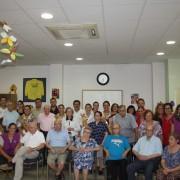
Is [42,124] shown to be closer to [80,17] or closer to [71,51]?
[71,51]

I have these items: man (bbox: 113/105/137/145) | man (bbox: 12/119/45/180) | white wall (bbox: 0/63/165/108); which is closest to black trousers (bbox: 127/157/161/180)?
man (bbox: 113/105/137/145)

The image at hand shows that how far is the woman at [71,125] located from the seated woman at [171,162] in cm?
200

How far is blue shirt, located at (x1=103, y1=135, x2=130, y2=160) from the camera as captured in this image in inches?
197

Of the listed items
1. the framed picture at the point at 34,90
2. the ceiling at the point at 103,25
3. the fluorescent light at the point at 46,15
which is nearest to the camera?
the ceiling at the point at 103,25

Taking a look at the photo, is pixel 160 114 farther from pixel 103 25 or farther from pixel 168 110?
pixel 103 25

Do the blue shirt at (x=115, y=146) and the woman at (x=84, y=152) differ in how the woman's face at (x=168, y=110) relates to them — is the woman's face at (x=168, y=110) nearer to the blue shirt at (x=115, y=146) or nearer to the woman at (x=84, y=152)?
the blue shirt at (x=115, y=146)

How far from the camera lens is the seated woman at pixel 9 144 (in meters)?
5.34

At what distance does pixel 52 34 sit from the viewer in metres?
5.43

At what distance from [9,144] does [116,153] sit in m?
2.01

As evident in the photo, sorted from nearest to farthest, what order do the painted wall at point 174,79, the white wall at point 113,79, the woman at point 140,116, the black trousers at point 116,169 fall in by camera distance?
the black trousers at point 116,169, the woman at point 140,116, the painted wall at point 174,79, the white wall at point 113,79

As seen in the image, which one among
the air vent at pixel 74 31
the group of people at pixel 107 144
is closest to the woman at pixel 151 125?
the group of people at pixel 107 144

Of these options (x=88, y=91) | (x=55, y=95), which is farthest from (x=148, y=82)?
(x=55, y=95)

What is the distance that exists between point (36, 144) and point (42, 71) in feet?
13.1

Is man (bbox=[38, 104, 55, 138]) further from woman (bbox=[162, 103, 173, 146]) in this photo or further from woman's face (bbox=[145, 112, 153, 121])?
woman (bbox=[162, 103, 173, 146])
